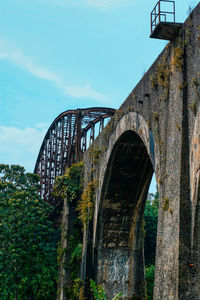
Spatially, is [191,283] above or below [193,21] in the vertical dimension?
below

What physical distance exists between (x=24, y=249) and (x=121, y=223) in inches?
269

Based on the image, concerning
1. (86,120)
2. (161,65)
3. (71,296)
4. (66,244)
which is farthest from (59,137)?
(161,65)

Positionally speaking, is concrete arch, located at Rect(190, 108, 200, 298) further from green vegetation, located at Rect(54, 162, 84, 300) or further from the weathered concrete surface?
green vegetation, located at Rect(54, 162, 84, 300)

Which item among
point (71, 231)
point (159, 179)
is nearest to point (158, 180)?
point (159, 179)

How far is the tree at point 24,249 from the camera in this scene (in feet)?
63.2

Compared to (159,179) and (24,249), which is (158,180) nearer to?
(159,179)

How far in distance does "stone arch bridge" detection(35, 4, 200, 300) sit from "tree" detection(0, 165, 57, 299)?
5096mm

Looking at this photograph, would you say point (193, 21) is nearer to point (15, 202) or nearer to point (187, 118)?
point (187, 118)

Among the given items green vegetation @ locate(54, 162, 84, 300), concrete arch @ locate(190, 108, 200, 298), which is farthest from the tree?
concrete arch @ locate(190, 108, 200, 298)

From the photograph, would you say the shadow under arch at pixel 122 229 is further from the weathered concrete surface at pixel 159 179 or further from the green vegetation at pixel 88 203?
the green vegetation at pixel 88 203

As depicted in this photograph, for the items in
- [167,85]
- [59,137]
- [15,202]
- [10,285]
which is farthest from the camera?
[59,137]

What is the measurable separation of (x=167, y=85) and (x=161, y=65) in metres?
0.63

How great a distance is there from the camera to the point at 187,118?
7.76 metres

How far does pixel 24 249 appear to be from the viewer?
65.0 ft
